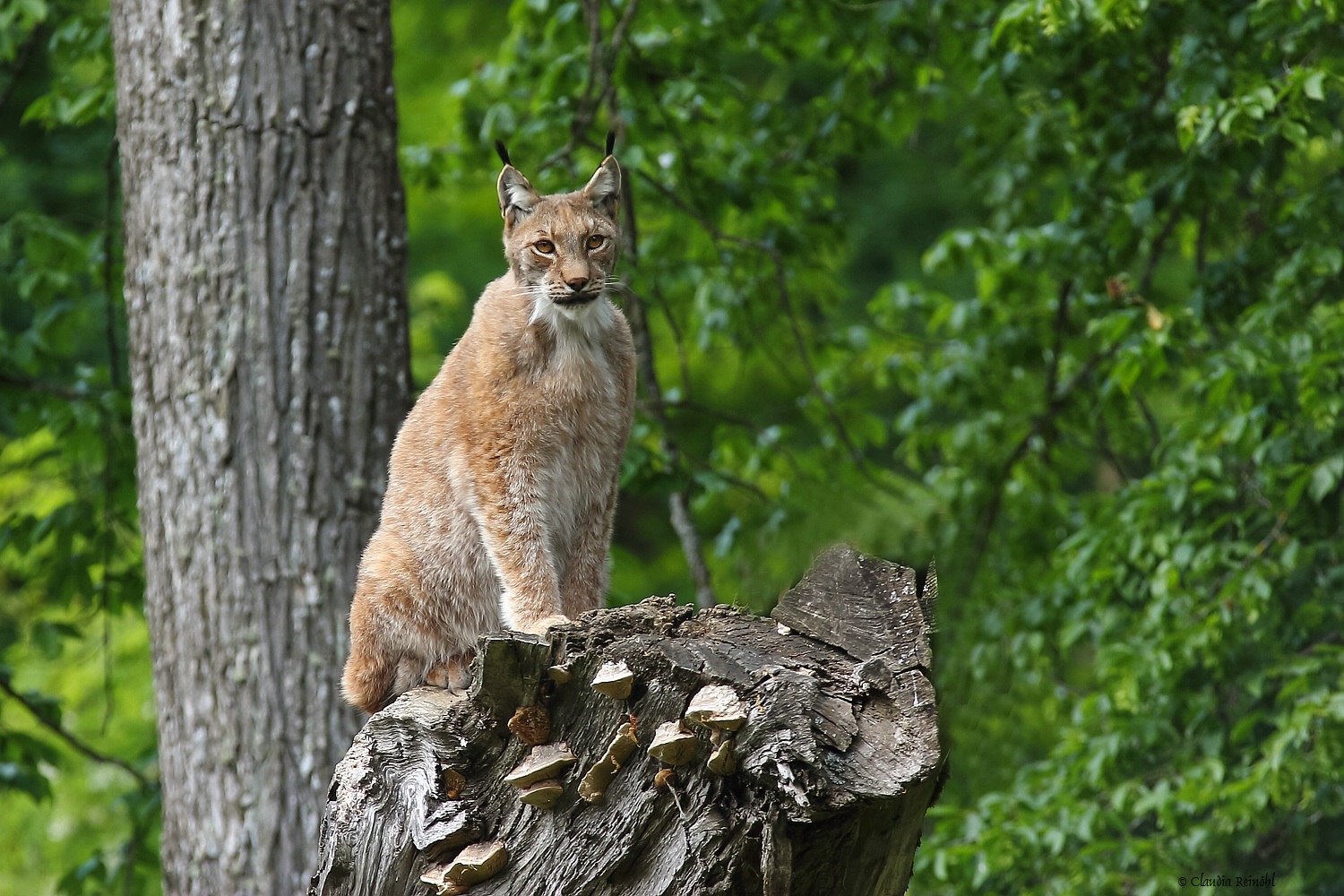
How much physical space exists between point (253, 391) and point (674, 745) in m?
2.63

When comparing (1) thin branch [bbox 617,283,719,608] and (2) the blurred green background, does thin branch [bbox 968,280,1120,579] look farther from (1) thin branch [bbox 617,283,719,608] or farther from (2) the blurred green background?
(1) thin branch [bbox 617,283,719,608]

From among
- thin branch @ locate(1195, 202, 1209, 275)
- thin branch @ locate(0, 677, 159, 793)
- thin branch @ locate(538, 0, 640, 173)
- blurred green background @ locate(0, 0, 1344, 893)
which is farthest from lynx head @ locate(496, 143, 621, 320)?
thin branch @ locate(0, 677, 159, 793)

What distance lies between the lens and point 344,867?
2883 millimetres

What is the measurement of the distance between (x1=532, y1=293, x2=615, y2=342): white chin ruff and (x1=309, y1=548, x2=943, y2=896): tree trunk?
105cm

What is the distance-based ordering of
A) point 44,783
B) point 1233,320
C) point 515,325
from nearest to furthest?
point 515,325, point 1233,320, point 44,783

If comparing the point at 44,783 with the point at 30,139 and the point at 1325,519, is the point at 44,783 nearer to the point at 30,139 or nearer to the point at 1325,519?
the point at 1325,519

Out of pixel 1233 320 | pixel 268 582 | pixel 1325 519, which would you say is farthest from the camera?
pixel 1233 320

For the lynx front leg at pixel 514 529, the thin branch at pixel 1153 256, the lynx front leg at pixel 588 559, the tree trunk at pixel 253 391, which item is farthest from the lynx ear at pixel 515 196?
the thin branch at pixel 1153 256

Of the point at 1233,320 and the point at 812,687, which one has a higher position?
the point at 1233,320

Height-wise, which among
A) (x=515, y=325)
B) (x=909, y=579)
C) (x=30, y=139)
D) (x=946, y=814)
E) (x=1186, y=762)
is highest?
(x=30, y=139)

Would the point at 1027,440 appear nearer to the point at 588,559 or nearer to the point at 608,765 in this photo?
the point at 588,559

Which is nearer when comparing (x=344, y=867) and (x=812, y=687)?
(x=812, y=687)

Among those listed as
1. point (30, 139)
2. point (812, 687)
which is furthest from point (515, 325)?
point (30, 139)

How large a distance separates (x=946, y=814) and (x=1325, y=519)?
7.13 ft
